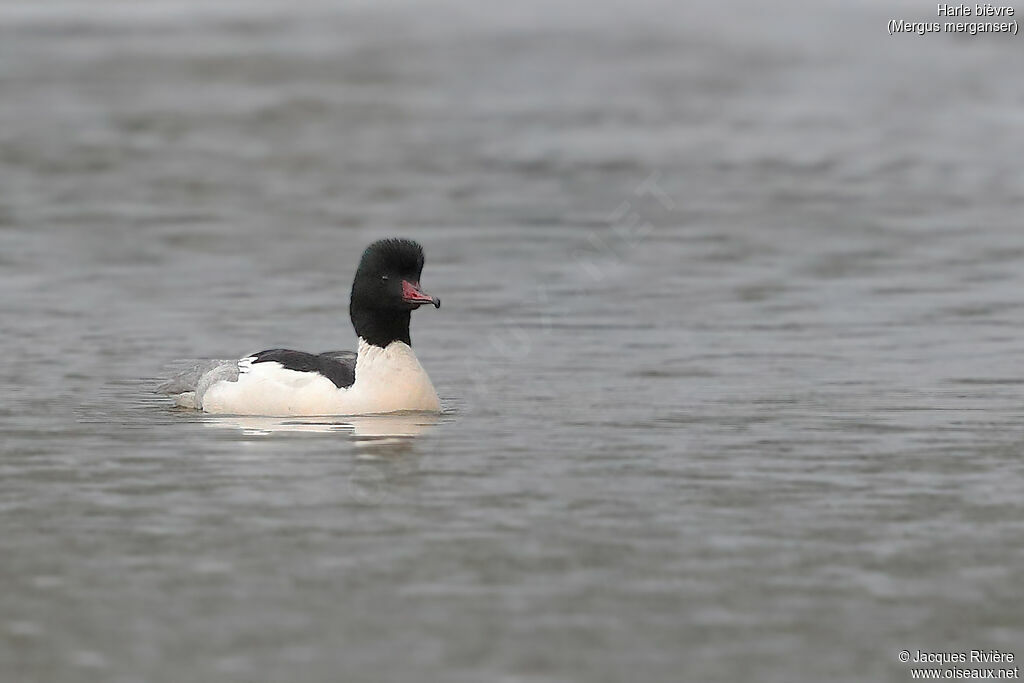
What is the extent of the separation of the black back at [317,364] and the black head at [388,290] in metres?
0.32

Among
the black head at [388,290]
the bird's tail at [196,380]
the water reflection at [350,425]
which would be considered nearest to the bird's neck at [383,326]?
the black head at [388,290]

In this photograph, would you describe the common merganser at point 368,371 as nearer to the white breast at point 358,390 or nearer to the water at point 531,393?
the white breast at point 358,390

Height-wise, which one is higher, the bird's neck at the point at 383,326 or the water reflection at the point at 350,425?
the bird's neck at the point at 383,326

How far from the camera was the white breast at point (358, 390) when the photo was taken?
15539mm

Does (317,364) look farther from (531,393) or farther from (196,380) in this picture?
(531,393)

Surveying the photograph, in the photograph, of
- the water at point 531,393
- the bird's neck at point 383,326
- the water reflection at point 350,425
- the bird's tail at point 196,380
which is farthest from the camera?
the bird's tail at point 196,380

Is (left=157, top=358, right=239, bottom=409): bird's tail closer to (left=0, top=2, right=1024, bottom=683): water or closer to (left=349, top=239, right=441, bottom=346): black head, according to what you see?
(left=0, top=2, right=1024, bottom=683): water

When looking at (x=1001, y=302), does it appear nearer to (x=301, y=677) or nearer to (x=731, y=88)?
(x=301, y=677)

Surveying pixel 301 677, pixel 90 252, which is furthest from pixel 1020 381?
pixel 90 252

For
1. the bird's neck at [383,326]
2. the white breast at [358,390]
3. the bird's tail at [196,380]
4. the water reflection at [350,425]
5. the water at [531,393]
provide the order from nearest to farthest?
the water at [531,393] < the water reflection at [350,425] < the white breast at [358,390] < the bird's neck at [383,326] < the bird's tail at [196,380]

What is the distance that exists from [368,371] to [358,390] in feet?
0.51

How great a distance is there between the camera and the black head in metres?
15.5

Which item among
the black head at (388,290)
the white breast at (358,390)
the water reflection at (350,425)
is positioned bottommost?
the water reflection at (350,425)

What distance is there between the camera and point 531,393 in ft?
54.9
